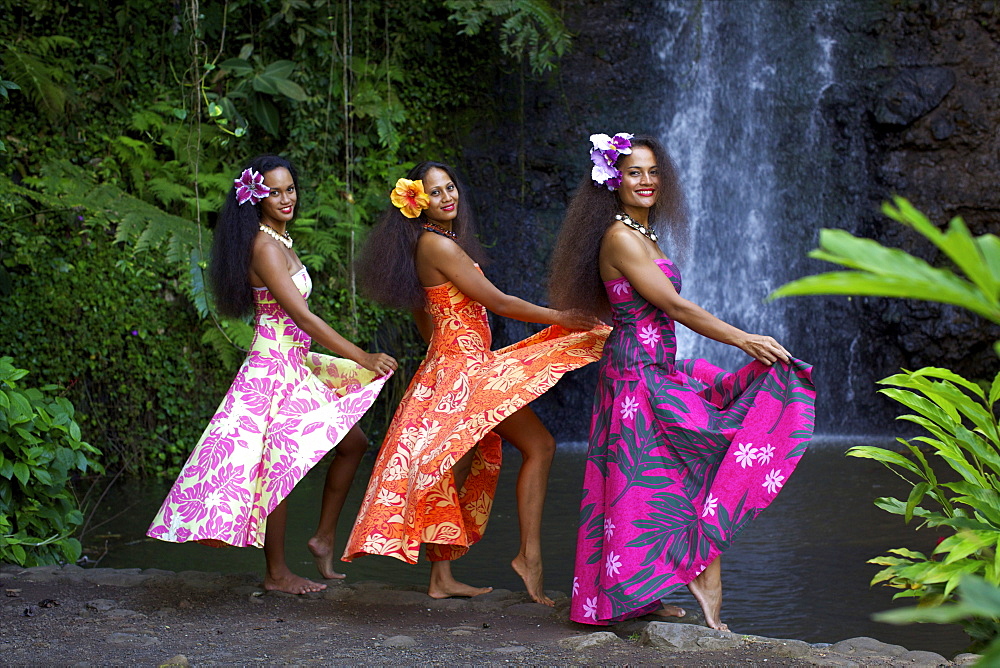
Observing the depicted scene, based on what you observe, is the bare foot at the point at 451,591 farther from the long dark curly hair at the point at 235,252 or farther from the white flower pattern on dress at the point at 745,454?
the long dark curly hair at the point at 235,252

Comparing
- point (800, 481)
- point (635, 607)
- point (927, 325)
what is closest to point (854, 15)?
point (927, 325)

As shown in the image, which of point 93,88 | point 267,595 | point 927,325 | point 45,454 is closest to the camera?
point 267,595

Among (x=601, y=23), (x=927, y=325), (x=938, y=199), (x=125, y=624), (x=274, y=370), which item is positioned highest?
(x=601, y=23)

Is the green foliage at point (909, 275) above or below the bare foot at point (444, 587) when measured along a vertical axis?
above

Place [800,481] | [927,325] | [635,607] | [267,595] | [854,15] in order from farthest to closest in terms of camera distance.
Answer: [854,15]
[927,325]
[800,481]
[267,595]
[635,607]

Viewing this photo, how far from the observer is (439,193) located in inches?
172

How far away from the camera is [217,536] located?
4.06 meters

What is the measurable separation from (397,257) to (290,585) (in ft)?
4.98

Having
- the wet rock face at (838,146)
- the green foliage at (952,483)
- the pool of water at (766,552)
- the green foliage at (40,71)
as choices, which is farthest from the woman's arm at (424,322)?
the wet rock face at (838,146)

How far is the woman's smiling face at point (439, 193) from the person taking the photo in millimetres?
4359

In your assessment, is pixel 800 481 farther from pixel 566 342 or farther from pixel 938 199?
pixel 938 199

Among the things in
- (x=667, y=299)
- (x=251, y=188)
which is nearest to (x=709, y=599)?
(x=667, y=299)

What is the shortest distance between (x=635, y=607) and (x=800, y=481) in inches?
159

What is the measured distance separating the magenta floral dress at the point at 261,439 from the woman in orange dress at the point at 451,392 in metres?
0.31
